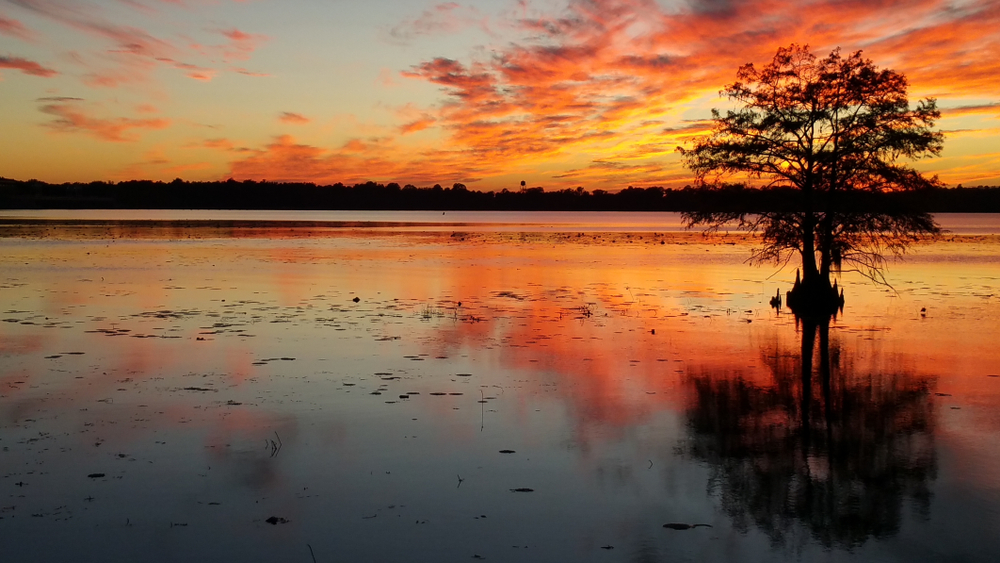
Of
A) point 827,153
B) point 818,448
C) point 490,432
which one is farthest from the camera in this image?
point 827,153

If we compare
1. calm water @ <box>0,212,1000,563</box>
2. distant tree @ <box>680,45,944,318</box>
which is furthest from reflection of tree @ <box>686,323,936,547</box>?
distant tree @ <box>680,45,944,318</box>

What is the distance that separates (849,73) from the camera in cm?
2842

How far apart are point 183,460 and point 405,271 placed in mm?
30914

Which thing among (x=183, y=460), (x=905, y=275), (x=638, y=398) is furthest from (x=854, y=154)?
(x=183, y=460)

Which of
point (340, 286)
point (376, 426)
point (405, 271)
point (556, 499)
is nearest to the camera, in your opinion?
point (556, 499)

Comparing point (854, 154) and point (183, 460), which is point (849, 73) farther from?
point (183, 460)

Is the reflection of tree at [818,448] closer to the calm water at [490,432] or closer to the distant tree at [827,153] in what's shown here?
the calm water at [490,432]

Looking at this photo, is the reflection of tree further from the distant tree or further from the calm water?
the distant tree

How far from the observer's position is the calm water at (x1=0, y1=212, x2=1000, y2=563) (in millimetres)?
8125

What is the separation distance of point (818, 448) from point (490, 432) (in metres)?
4.58

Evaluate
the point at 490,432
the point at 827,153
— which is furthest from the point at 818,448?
the point at 827,153

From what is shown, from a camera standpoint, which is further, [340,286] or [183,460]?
[340,286]

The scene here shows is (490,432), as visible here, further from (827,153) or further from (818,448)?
(827,153)

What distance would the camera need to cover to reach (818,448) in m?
11.2
